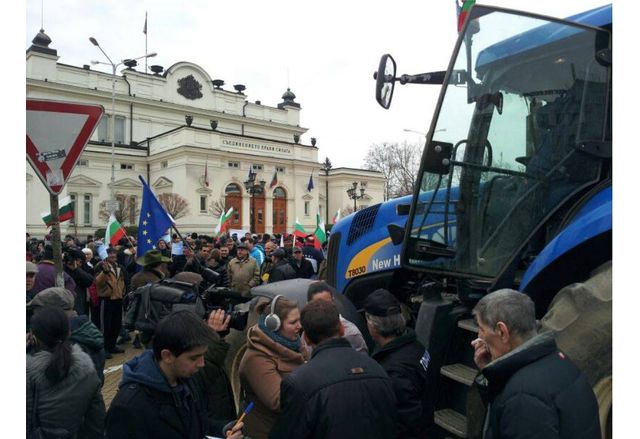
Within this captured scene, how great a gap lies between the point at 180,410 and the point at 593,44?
338 cm

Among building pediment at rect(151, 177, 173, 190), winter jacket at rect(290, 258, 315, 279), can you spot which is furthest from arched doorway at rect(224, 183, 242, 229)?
winter jacket at rect(290, 258, 315, 279)

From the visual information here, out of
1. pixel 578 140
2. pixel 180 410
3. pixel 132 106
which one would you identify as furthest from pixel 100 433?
pixel 132 106

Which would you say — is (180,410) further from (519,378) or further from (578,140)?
(578,140)

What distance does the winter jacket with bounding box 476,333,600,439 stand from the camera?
83.5 inches

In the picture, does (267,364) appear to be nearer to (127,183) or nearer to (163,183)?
(163,183)

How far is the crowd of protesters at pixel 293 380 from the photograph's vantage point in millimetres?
2242

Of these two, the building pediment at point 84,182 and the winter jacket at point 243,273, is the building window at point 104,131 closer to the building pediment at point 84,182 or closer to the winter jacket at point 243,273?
the building pediment at point 84,182

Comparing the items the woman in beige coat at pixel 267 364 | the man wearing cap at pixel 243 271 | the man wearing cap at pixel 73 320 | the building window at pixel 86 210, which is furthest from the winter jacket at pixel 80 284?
the building window at pixel 86 210

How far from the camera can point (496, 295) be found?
2541 mm

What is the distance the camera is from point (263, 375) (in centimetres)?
315

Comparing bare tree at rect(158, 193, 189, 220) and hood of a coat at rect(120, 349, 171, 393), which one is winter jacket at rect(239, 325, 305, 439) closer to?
hood of a coat at rect(120, 349, 171, 393)

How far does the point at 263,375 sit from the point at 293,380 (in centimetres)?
49

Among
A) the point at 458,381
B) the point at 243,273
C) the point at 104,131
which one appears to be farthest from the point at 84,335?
the point at 104,131

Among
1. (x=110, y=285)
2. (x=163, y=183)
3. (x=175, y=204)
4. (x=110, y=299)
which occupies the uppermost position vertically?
(x=163, y=183)
